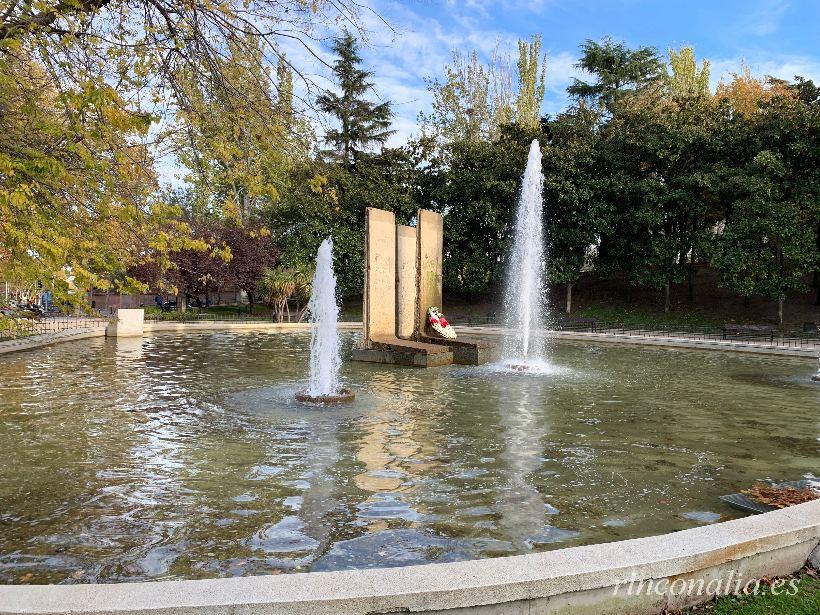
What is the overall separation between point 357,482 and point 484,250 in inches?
1337

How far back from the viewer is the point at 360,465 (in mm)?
8289

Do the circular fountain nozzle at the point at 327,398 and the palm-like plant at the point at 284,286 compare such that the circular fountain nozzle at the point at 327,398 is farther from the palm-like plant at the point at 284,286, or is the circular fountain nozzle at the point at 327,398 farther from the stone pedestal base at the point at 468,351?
the palm-like plant at the point at 284,286

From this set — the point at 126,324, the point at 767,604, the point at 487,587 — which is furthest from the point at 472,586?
the point at 126,324

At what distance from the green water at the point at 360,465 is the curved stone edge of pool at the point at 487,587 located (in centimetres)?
134

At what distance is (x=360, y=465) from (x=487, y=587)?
4.52m

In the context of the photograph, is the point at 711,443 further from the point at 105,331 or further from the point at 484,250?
the point at 484,250

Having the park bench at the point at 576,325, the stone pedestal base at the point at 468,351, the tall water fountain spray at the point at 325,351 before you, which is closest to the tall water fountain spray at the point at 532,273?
the park bench at the point at 576,325

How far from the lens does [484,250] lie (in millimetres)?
40719

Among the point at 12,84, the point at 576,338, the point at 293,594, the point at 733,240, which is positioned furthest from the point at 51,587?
the point at 733,240

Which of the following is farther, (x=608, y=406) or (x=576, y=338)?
(x=576, y=338)

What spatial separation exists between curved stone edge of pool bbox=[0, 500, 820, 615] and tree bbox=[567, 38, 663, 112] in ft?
159

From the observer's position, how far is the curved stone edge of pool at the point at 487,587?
12.1 ft

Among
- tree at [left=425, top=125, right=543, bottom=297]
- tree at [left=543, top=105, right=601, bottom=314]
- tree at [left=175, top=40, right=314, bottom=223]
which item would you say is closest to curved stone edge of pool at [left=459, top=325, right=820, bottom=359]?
tree at [left=543, top=105, right=601, bottom=314]

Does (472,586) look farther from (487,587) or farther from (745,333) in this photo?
(745,333)
